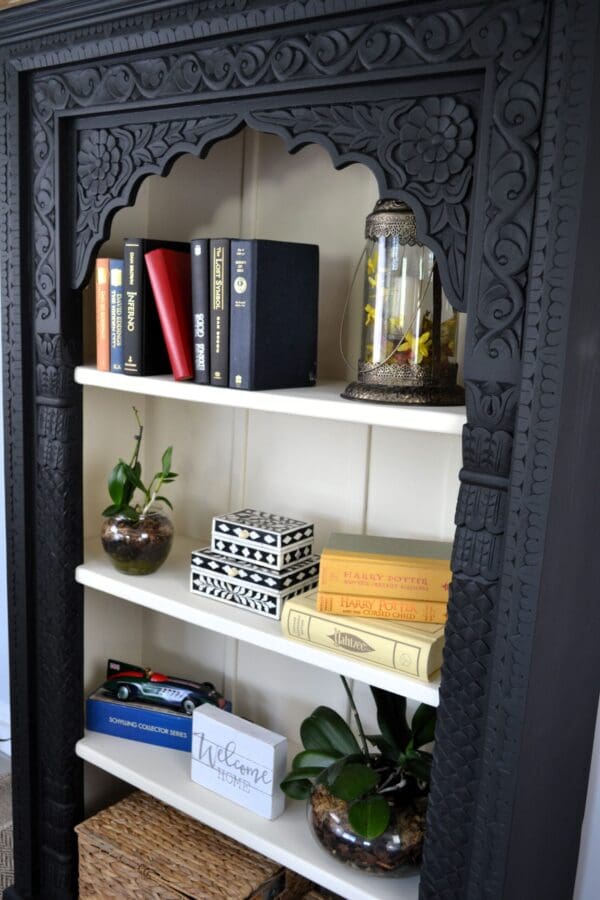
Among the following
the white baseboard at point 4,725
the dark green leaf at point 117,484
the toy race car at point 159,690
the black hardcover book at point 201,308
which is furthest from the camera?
the white baseboard at point 4,725

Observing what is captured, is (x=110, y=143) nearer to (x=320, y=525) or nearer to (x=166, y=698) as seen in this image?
(x=320, y=525)

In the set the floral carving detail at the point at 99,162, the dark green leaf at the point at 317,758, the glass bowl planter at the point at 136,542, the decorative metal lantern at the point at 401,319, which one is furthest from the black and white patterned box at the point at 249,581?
the floral carving detail at the point at 99,162

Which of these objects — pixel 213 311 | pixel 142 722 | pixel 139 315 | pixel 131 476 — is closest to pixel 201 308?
pixel 213 311

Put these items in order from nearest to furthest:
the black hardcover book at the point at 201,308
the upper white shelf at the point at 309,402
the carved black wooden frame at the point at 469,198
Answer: the carved black wooden frame at the point at 469,198
the upper white shelf at the point at 309,402
the black hardcover book at the point at 201,308

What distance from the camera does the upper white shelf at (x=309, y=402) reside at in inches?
42.9

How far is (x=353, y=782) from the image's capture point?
1230mm

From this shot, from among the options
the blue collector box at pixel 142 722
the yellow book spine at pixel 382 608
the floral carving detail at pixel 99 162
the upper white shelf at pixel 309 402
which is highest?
the floral carving detail at pixel 99 162

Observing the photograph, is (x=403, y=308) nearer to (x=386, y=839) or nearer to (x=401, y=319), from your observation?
(x=401, y=319)

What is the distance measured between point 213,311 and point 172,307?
0.10 metres

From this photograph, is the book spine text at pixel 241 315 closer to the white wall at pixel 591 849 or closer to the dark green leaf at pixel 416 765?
the dark green leaf at pixel 416 765

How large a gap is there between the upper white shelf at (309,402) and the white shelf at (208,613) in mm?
349

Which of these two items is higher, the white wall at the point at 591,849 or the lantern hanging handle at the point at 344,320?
the lantern hanging handle at the point at 344,320

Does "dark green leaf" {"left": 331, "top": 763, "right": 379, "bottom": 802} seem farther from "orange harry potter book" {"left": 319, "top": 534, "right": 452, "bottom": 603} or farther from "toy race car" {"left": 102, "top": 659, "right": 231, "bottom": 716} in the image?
"toy race car" {"left": 102, "top": 659, "right": 231, "bottom": 716}

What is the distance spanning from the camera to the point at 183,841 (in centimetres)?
154
